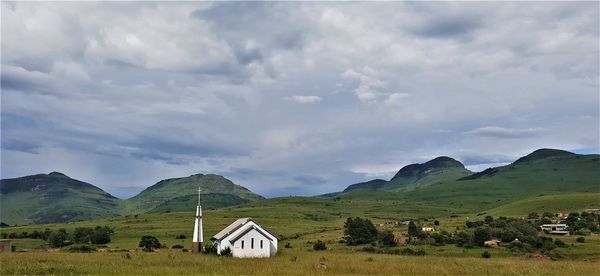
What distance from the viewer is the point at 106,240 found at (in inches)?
3329

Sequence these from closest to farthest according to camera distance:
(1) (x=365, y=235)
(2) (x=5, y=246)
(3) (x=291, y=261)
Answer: (3) (x=291, y=261) → (2) (x=5, y=246) → (1) (x=365, y=235)

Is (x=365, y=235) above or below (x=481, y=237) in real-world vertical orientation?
above

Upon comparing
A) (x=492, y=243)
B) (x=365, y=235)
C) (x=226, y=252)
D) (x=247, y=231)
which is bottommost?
(x=492, y=243)

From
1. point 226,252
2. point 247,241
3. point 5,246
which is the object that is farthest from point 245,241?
point 5,246

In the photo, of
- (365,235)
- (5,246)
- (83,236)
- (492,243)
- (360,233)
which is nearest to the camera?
(5,246)

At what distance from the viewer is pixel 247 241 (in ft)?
194

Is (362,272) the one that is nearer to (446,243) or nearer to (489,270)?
(489,270)

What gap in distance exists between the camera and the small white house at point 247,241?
58.4m

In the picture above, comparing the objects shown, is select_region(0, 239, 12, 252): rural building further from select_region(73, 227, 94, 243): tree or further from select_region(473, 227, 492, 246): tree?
select_region(473, 227, 492, 246): tree

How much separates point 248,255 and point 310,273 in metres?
25.2

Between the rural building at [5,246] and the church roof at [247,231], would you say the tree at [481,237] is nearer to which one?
the church roof at [247,231]

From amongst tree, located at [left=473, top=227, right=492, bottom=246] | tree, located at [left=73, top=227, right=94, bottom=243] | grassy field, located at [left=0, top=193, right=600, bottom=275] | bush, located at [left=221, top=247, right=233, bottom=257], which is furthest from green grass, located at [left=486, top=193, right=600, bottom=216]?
tree, located at [left=73, top=227, right=94, bottom=243]

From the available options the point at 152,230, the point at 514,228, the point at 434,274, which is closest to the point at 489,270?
the point at 434,274

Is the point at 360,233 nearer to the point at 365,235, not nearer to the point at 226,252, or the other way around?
the point at 365,235
